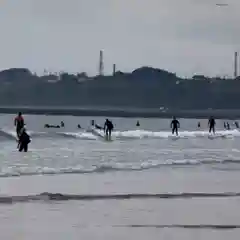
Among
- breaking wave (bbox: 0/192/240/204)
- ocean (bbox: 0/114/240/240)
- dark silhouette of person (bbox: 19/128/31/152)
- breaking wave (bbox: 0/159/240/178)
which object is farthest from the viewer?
dark silhouette of person (bbox: 19/128/31/152)

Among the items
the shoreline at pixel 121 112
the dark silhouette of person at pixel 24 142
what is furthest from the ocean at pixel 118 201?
the shoreline at pixel 121 112

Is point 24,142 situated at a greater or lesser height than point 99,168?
greater

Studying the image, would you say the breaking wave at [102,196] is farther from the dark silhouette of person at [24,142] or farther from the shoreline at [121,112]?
the shoreline at [121,112]

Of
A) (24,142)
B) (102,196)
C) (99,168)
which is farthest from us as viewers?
(24,142)

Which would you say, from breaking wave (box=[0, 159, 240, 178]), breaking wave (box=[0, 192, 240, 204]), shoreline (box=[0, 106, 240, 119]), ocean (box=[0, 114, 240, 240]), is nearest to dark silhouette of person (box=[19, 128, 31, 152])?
ocean (box=[0, 114, 240, 240])

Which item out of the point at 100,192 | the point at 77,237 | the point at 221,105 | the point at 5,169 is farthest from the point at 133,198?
the point at 221,105

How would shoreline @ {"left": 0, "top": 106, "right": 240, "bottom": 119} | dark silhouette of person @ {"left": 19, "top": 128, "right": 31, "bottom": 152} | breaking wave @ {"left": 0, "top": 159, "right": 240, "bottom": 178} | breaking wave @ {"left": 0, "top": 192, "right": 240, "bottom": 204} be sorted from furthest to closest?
shoreline @ {"left": 0, "top": 106, "right": 240, "bottom": 119} → dark silhouette of person @ {"left": 19, "top": 128, "right": 31, "bottom": 152} → breaking wave @ {"left": 0, "top": 159, "right": 240, "bottom": 178} → breaking wave @ {"left": 0, "top": 192, "right": 240, "bottom": 204}

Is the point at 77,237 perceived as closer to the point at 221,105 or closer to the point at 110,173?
the point at 110,173

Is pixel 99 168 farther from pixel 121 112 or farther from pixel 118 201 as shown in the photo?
pixel 121 112

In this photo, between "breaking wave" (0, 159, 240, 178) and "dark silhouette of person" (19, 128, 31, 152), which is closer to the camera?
"breaking wave" (0, 159, 240, 178)

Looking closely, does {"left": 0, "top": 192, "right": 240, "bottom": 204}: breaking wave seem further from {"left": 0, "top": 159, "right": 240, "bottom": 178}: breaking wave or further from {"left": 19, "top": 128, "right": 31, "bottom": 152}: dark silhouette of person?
{"left": 19, "top": 128, "right": 31, "bottom": 152}: dark silhouette of person

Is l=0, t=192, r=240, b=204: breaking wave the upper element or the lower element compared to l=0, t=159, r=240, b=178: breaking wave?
upper

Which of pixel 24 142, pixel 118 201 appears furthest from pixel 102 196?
pixel 24 142

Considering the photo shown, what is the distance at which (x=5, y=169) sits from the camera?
16.7 meters
